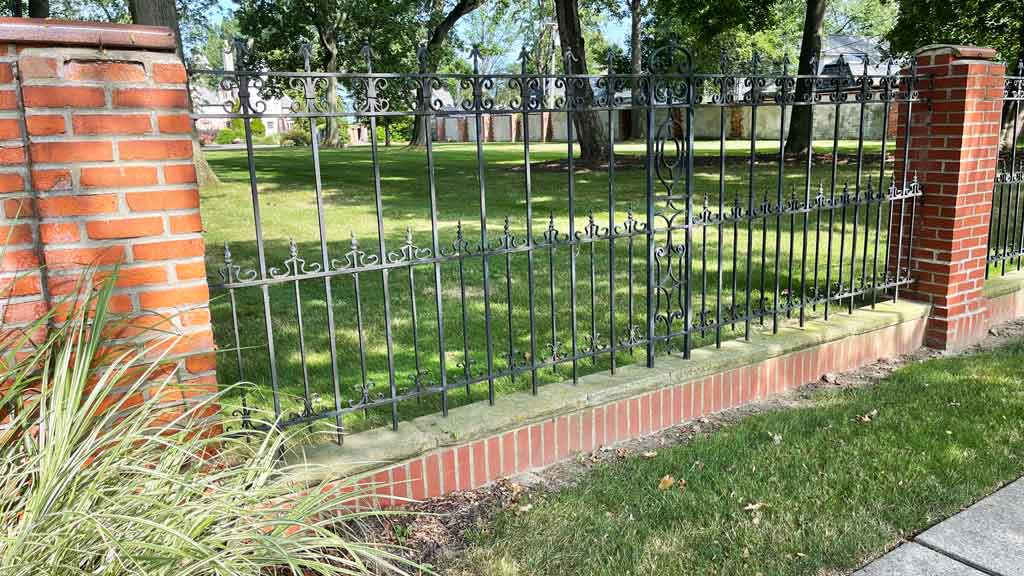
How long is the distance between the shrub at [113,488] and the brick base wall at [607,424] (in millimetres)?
837

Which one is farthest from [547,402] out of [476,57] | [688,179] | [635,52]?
[635,52]

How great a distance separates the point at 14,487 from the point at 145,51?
4.49 ft

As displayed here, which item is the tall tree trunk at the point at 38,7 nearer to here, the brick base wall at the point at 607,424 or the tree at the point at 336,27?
the tree at the point at 336,27

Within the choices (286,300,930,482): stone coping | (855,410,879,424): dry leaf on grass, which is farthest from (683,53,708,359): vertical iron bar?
(855,410,879,424): dry leaf on grass

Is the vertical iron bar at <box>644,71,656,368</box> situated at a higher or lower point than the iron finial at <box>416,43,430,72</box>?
lower

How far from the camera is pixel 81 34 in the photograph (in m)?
2.31

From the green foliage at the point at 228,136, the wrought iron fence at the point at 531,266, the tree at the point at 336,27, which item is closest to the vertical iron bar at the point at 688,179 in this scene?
the wrought iron fence at the point at 531,266

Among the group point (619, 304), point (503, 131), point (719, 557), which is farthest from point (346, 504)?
point (503, 131)

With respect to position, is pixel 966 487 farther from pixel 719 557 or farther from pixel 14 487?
pixel 14 487

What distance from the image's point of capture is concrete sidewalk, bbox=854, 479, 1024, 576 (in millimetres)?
2662

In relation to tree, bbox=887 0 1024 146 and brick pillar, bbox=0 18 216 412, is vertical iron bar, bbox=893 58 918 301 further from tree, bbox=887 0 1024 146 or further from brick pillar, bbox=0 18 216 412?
tree, bbox=887 0 1024 146

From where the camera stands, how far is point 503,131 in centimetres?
4944

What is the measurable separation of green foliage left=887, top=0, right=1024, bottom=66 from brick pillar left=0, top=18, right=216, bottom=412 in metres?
20.5

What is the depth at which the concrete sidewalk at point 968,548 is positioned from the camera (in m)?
2.66
